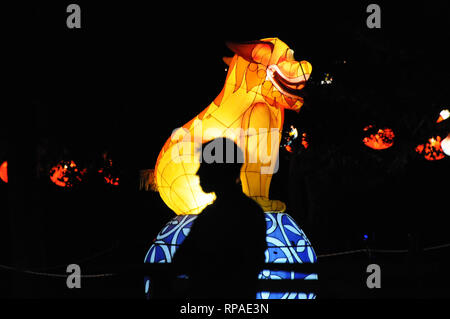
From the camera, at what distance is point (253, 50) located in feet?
14.5

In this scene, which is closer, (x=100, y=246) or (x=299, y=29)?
(x=299, y=29)

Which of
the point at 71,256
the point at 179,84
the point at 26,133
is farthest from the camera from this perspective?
the point at 71,256

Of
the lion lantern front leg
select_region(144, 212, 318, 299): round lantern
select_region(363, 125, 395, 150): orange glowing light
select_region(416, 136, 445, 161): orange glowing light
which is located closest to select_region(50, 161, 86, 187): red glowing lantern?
select_region(144, 212, 318, 299): round lantern

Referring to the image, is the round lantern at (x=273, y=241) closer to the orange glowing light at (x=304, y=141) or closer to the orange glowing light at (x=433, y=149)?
the orange glowing light at (x=304, y=141)

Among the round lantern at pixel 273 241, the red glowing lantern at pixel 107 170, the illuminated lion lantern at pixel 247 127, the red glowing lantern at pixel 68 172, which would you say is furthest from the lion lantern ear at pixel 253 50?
the red glowing lantern at pixel 68 172

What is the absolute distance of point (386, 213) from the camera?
11.4 metres

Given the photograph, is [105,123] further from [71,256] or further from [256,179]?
[71,256]

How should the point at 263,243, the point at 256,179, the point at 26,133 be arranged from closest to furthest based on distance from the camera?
the point at 263,243, the point at 256,179, the point at 26,133

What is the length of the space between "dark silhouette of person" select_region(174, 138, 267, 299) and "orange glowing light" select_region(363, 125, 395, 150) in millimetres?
3276

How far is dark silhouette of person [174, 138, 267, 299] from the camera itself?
2492 mm

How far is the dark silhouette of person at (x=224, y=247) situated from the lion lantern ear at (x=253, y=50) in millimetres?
1889

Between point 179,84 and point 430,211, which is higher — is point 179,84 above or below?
above
